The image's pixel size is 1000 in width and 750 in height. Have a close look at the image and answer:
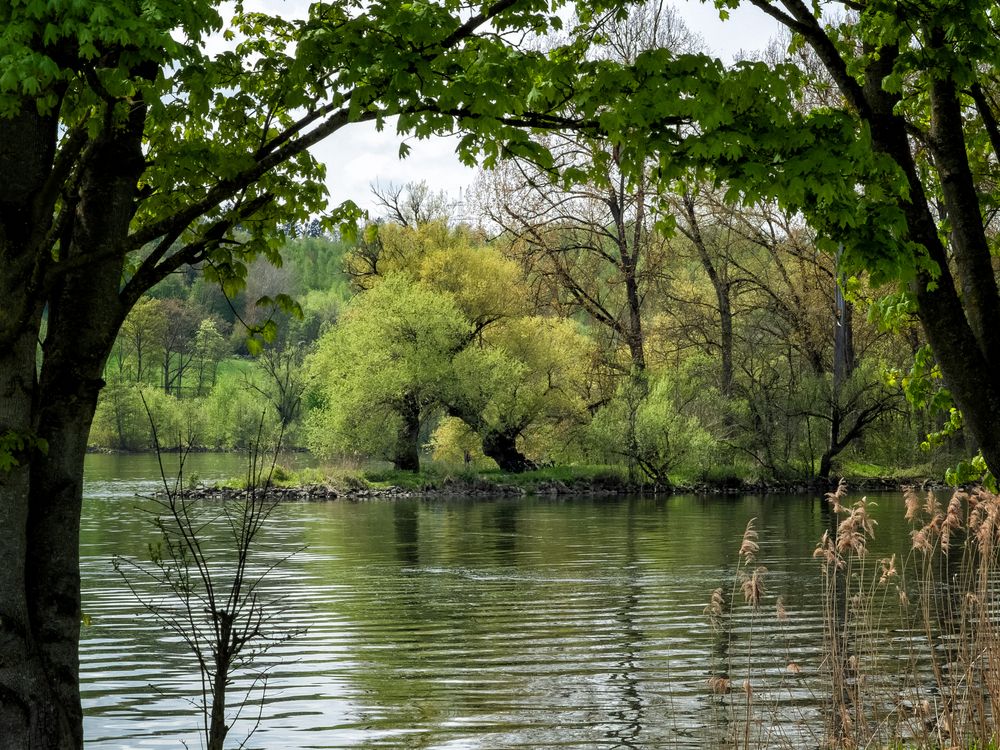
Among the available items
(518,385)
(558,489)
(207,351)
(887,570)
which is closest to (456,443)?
(518,385)

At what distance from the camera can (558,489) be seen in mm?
41688

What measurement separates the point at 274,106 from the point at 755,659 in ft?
26.2

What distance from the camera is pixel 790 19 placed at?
7680 mm

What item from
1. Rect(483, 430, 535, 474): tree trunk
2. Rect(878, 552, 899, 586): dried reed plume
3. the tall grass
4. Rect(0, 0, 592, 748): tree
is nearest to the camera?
Rect(0, 0, 592, 748): tree

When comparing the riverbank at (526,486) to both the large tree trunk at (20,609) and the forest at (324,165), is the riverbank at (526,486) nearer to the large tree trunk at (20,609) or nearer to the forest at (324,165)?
the forest at (324,165)

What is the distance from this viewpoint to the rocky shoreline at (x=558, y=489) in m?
39.8

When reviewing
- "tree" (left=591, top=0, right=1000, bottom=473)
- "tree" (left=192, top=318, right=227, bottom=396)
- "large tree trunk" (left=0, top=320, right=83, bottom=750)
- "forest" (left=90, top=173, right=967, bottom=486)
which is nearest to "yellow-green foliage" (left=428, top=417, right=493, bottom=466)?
"forest" (left=90, top=173, right=967, bottom=486)

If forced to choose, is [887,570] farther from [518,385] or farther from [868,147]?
[518,385]

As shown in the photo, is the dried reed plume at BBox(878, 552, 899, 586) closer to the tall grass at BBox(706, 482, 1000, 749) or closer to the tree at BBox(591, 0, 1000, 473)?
the tall grass at BBox(706, 482, 1000, 749)

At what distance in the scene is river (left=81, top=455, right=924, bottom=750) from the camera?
400 inches

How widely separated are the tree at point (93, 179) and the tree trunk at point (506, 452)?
3816cm

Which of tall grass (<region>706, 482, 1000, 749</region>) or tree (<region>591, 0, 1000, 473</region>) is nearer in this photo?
tree (<region>591, 0, 1000, 473</region>)

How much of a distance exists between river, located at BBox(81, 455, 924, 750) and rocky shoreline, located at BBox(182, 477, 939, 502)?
11919 millimetres

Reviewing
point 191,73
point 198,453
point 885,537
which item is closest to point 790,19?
point 191,73
